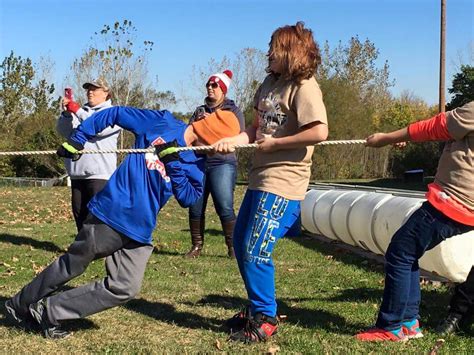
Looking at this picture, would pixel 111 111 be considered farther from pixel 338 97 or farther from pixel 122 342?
pixel 338 97

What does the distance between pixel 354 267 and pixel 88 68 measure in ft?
97.7

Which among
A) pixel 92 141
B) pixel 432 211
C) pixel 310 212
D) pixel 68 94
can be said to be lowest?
pixel 310 212

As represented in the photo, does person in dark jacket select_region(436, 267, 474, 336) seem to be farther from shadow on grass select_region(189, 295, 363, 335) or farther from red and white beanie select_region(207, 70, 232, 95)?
red and white beanie select_region(207, 70, 232, 95)

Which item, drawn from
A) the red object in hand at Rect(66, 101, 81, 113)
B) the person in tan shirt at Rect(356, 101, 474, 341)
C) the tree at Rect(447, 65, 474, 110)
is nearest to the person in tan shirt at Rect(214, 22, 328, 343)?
the person in tan shirt at Rect(356, 101, 474, 341)

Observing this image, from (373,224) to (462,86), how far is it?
102 feet

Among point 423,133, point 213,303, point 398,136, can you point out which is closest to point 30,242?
point 213,303

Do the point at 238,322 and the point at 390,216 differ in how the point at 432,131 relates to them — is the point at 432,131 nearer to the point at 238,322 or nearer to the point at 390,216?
the point at 238,322

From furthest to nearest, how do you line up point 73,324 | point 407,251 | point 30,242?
point 30,242, point 73,324, point 407,251

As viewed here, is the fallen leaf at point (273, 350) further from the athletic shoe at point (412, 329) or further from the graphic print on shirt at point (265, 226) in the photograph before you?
the athletic shoe at point (412, 329)

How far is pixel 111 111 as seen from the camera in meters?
4.13

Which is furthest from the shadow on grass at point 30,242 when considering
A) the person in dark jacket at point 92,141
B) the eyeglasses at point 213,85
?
the eyeglasses at point 213,85

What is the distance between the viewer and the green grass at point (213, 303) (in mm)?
3969

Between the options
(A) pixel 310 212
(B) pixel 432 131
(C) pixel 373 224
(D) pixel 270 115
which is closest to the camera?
(B) pixel 432 131

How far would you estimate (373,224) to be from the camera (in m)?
7.05
